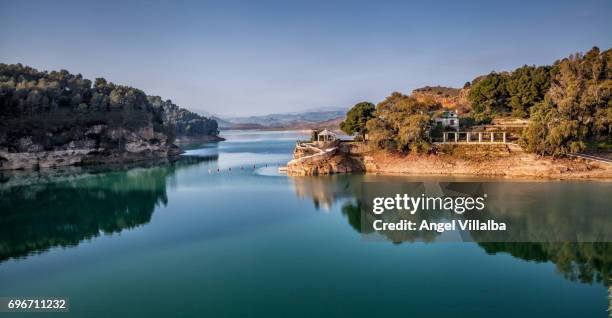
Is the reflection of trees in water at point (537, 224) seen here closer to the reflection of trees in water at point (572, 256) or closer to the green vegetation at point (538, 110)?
the reflection of trees in water at point (572, 256)

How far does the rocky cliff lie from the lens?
2559 inches

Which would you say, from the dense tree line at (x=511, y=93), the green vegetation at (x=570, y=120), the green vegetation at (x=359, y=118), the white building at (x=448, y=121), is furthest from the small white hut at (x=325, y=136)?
the green vegetation at (x=570, y=120)

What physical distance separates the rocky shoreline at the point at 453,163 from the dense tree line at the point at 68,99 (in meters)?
45.8

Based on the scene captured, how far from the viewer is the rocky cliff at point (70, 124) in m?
65.0

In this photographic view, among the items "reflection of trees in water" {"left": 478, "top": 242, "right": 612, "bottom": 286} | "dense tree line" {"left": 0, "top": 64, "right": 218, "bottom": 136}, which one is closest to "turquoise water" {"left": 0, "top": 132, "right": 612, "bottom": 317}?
"reflection of trees in water" {"left": 478, "top": 242, "right": 612, "bottom": 286}

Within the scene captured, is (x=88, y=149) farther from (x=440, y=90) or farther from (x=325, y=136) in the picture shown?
(x=440, y=90)

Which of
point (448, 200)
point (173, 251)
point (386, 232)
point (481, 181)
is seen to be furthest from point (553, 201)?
point (173, 251)

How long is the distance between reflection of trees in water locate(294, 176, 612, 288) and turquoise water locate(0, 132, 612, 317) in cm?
14

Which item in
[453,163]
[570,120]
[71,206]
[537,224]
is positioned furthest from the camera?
[453,163]

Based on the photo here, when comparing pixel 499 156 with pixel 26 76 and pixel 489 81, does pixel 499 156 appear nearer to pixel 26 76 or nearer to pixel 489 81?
pixel 489 81

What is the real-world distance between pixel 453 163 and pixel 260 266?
103 ft

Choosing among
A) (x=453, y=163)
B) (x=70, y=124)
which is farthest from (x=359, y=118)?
(x=70, y=124)

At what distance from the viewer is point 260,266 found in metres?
20.1

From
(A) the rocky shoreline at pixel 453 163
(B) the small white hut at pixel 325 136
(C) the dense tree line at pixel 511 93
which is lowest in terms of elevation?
(A) the rocky shoreline at pixel 453 163
